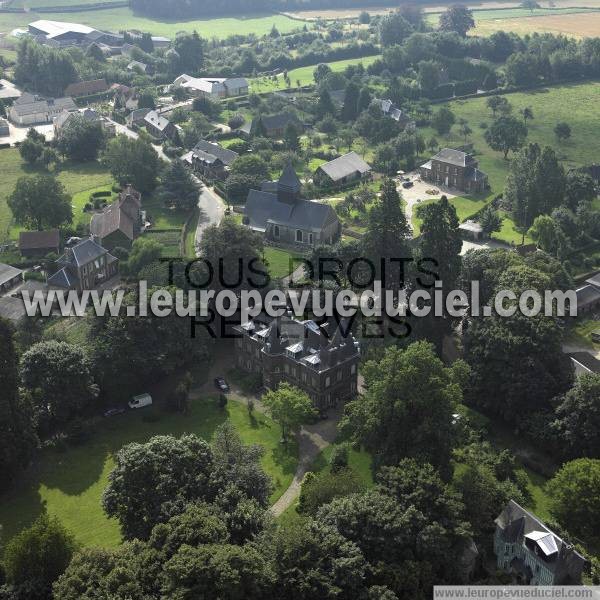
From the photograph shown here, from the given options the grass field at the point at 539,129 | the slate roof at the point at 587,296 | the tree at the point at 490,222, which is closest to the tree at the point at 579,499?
the slate roof at the point at 587,296

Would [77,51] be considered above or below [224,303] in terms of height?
above

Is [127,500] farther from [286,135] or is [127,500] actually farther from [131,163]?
[286,135]

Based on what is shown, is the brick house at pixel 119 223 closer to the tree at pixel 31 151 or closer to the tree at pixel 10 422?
the tree at pixel 31 151

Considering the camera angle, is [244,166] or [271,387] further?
[244,166]

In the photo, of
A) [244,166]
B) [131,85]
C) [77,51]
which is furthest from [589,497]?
[77,51]

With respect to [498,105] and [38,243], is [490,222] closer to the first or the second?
[38,243]

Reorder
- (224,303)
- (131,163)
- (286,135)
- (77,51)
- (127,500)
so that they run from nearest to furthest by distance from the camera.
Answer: (127,500) → (224,303) → (131,163) → (286,135) → (77,51)
